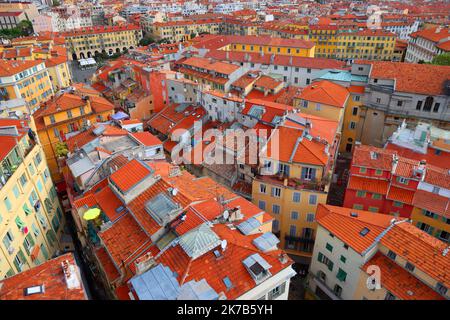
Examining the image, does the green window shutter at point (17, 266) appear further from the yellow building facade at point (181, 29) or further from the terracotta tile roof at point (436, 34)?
the yellow building facade at point (181, 29)

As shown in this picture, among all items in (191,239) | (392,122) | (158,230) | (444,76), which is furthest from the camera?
(392,122)

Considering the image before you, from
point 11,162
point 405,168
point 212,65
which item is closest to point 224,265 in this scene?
point 11,162

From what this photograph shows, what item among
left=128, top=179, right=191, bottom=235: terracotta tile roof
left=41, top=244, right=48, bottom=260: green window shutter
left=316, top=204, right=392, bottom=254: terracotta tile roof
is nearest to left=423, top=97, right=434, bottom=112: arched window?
left=316, top=204, right=392, bottom=254: terracotta tile roof

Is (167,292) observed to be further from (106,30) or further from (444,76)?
(106,30)

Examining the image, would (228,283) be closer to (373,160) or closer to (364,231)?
(364,231)

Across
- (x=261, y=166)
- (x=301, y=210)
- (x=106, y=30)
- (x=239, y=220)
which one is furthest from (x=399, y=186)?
(x=106, y=30)

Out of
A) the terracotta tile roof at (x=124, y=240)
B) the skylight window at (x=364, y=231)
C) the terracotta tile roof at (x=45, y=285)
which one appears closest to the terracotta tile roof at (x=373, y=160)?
the skylight window at (x=364, y=231)

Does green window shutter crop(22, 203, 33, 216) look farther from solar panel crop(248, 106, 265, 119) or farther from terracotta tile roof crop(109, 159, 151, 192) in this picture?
solar panel crop(248, 106, 265, 119)
